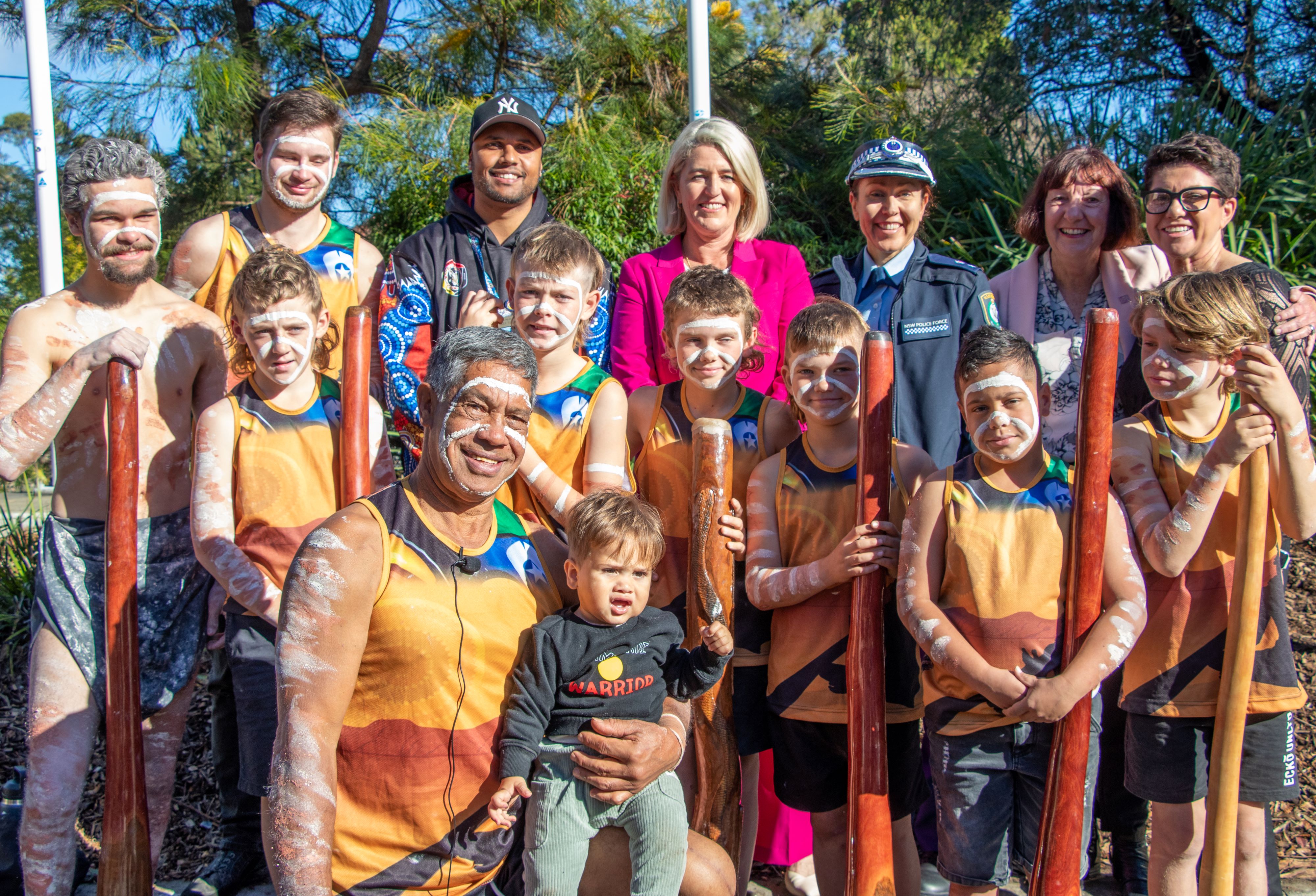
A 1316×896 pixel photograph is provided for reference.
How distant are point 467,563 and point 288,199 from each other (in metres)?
2.05

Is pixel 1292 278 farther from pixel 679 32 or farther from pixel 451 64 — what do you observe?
pixel 451 64

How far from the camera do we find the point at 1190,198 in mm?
3553

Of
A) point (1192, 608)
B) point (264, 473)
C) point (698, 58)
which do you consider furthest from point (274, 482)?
point (698, 58)

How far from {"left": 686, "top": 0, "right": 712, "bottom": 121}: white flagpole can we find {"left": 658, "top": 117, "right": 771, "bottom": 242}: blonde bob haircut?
1.47 metres

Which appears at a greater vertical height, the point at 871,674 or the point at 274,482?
the point at 274,482

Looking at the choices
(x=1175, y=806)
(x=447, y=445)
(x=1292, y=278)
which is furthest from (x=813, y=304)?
(x=1292, y=278)

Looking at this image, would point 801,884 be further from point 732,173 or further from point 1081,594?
point 732,173

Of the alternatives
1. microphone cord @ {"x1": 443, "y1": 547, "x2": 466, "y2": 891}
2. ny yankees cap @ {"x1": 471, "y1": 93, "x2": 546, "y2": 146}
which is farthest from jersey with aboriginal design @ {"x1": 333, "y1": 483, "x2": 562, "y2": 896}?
ny yankees cap @ {"x1": 471, "y1": 93, "x2": 546, "y2": 146}

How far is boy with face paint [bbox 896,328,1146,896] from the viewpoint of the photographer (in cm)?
276

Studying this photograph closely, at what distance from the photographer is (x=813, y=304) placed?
3.28 m

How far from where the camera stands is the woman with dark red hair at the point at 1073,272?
371 centimetres

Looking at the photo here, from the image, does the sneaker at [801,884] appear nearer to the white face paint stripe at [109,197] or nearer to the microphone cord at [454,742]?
the microphone cord at [454,742]

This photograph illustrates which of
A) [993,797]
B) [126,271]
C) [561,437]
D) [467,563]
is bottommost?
[993,797]

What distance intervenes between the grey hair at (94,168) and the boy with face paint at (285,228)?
44cm
